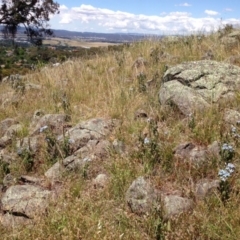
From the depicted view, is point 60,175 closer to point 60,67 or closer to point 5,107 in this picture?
point 5,107

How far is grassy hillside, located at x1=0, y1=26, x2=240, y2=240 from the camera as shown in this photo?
2895 mm

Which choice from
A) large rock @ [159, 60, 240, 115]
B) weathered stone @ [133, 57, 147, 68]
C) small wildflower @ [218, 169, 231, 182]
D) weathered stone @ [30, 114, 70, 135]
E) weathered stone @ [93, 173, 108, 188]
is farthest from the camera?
weathered stone @ [133, 57, 147, 68]

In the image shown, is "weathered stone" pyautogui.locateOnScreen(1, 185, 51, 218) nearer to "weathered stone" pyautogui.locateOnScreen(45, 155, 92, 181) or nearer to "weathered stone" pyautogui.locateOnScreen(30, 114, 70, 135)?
"weathered stone" pyautogui.locateOnScreen(45, 155, 92, 181)

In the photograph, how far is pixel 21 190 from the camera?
12.1ft

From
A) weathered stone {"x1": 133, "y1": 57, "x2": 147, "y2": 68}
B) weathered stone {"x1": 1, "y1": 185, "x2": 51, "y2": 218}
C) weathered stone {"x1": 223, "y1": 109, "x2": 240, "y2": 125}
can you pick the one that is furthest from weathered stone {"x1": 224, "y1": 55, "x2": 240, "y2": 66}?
weathered stone {"x1": 1, "y1": 185, "x2": 51, "y2": 218}

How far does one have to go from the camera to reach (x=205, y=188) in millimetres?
3264

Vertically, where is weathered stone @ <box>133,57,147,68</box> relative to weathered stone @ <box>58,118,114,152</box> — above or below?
above

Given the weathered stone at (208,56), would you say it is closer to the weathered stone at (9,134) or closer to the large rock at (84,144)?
the large rock at (84,144)

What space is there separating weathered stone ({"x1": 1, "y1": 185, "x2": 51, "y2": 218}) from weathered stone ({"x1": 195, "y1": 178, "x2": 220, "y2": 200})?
149cm

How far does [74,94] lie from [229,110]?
3.08 metres

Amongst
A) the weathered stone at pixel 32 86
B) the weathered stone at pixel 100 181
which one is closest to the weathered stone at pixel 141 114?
the weathered stone at pixel 100 181

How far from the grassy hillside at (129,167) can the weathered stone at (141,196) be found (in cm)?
8

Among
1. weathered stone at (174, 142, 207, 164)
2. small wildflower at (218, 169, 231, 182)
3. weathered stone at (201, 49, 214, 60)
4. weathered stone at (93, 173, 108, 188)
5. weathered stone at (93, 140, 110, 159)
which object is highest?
weathered stone at (201, 49, 214, 60)

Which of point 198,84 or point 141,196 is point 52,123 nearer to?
point 198,84
